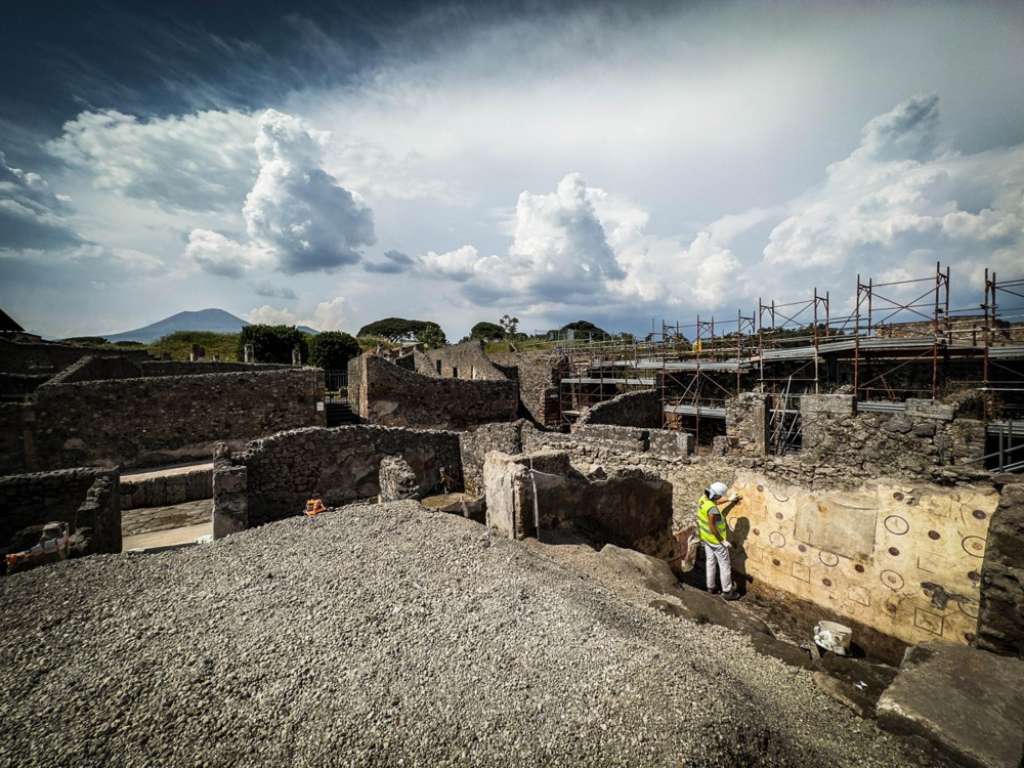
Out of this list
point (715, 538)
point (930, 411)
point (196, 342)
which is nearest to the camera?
point (715, 538)

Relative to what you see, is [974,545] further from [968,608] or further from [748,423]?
[748,423]

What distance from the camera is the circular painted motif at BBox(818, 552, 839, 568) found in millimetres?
5871

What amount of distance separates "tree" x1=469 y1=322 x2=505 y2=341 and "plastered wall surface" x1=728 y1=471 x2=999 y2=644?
69.0 meters

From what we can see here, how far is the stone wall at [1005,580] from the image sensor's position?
436 centimetres

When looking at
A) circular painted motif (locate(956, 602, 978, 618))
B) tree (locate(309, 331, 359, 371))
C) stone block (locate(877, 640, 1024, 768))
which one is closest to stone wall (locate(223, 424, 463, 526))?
stone block (locate(877, 640, 1024, 768))

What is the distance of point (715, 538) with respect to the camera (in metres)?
6.44

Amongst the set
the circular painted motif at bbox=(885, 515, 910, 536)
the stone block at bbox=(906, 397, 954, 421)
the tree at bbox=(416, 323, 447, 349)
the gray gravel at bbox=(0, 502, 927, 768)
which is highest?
the tree at bbox=(416, 323, 447, 349)

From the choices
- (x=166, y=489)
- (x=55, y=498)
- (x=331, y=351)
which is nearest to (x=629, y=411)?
(x=166, y=489)

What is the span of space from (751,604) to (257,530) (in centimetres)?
751

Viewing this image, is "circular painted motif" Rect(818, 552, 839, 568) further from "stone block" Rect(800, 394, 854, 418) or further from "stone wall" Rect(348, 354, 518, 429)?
"stone wall" Rect(348, 354, 518, 429)

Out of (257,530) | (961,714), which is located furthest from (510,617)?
(257,530)

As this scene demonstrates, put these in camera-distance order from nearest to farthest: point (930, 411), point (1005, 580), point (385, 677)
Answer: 1. point (385, 677)
2. point (1005, 580)
3. point (930, 411)

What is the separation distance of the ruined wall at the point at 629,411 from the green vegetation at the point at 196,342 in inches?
1329

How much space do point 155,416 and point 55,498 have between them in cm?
632
